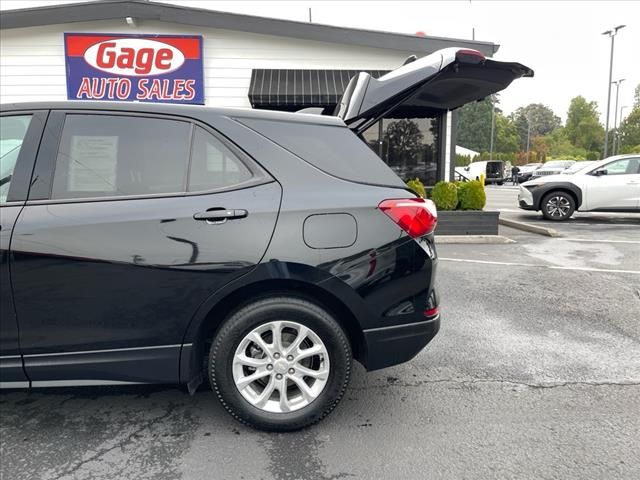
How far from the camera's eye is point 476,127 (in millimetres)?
89500

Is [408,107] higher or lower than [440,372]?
higher

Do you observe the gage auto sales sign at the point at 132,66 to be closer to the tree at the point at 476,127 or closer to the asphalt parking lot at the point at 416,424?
the asphalt parking lot at the point at 416,424

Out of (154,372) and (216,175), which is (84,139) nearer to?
(216,175)

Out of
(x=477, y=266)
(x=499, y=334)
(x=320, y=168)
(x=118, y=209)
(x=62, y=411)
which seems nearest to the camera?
(x=118, y=209)

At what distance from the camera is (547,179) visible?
1164 cm

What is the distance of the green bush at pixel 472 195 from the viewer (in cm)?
866

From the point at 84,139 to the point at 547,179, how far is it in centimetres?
1155

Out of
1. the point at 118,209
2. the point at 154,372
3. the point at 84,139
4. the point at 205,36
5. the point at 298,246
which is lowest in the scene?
the point at 154,372

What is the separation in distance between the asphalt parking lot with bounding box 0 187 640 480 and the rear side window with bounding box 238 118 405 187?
1.42 m

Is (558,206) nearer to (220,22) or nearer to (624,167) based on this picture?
(624,167)

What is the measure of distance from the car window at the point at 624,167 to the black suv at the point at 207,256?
1073cm

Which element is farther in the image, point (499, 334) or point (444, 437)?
point (499, 334)

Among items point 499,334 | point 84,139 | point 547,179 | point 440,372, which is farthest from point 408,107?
point 84,139

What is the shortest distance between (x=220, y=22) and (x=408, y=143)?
191 inches
